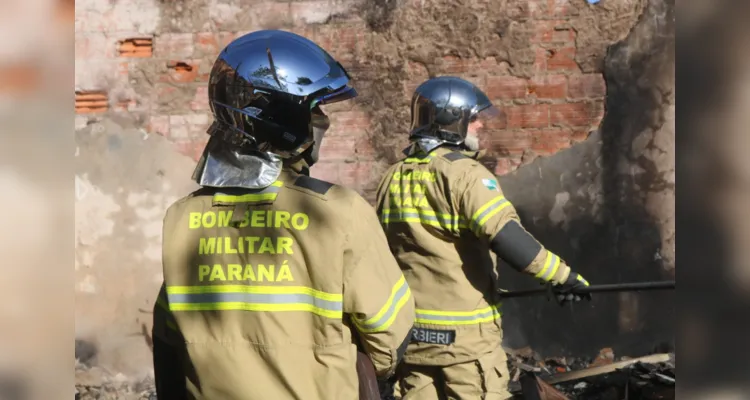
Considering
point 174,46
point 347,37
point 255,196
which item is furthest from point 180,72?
point 255,196

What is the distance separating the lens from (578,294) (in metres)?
3.46

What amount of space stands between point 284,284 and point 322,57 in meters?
0.67

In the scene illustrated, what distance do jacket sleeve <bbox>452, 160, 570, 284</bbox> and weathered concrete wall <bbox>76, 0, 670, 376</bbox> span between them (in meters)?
1.40

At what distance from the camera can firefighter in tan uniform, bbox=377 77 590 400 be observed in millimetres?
3168

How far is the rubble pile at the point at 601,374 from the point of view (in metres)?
4.04

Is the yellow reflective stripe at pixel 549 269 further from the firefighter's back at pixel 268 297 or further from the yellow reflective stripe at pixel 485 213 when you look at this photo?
the firefighter's back at pixel 268 297

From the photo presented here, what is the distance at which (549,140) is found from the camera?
14.9 ft

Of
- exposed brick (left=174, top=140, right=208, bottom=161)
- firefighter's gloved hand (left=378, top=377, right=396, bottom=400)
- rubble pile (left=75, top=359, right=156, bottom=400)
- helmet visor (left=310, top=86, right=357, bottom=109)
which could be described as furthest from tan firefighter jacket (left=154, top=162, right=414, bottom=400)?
rubble pile (left=75, top=359, right=156, bottom=400)

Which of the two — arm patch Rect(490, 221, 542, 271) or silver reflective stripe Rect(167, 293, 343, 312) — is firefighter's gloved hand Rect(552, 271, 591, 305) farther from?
silver reflective stripe Rect(167, 293, 343, 312)

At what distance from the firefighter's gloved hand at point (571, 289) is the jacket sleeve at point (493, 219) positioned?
25 cm

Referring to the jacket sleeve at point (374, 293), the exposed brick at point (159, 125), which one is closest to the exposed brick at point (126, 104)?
the exposed brick at point (159, 125)

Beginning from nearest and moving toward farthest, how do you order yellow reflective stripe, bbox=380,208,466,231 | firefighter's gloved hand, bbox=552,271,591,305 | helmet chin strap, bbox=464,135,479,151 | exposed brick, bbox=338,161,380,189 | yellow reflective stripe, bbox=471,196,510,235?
1. yellow reflective stripe, bbox=471,196,510,235
2. yellow reflective stripe, bbox=380,208,466,231
3. firefighter's gloved hand, bbox=552,271,591,305
4. helmet chin strap, bbox=464,135,479,151
5. exposed brick, bbox=338,161,380,189

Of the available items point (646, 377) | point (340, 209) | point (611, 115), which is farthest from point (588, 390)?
point (340, 209)

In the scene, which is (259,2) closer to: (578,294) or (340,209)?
(578,294)
